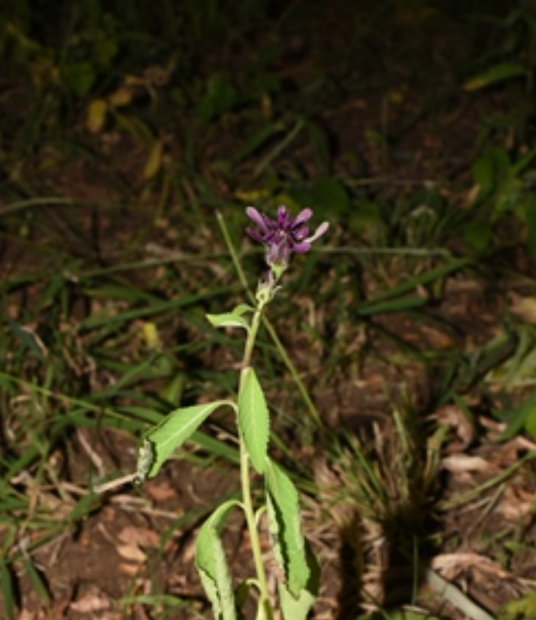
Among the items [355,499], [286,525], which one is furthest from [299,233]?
[355,499]

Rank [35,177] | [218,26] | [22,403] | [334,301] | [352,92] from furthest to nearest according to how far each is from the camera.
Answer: [218,26] < [352,92] < [35,177] < [334,301] < [22,403]

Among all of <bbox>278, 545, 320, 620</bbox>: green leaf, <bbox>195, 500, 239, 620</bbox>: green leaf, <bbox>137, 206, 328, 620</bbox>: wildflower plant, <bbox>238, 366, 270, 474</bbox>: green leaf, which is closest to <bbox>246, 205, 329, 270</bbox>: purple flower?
<bbox>137, 206, 328, 620</bbox>: wildflower plant

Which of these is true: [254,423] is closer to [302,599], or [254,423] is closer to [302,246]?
[302,246]

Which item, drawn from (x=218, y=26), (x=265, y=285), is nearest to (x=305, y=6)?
(x=218, y=26)

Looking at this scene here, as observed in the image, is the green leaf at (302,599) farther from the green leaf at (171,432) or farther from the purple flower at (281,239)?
the purple flower at (281,239)

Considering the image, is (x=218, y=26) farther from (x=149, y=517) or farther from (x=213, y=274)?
(x=149, y=517)

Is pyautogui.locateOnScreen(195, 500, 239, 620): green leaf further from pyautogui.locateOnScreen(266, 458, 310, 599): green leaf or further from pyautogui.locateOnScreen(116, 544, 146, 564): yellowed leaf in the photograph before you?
pyautogui.locateOnScreen(116, 544, 146, 564): yellowed leaf
